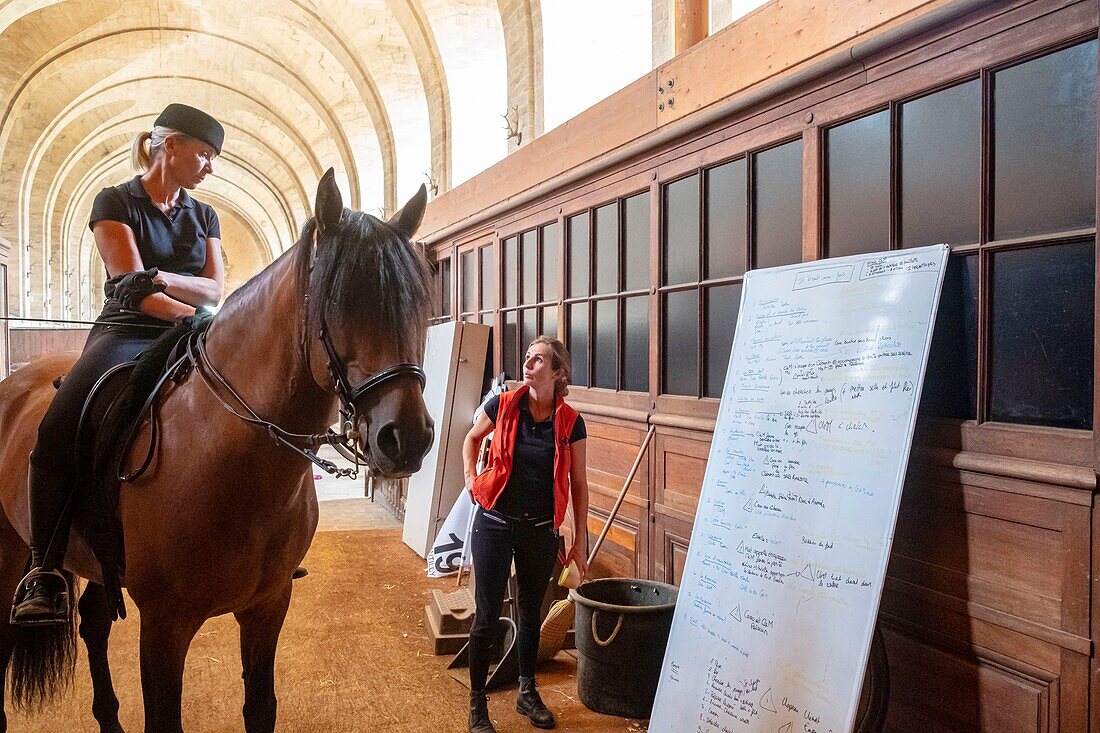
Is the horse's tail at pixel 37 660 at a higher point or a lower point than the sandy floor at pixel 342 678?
higher

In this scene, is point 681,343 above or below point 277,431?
above

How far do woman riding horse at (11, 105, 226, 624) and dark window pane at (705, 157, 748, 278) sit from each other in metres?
2.31

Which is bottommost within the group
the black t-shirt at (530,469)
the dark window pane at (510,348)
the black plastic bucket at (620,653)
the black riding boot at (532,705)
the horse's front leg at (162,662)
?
the black riding boot at (532,705)

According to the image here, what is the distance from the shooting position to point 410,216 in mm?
1812

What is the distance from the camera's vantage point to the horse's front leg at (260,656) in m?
2.16

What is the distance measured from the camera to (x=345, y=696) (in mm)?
3342

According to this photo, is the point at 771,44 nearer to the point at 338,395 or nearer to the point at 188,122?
the point at 188,122

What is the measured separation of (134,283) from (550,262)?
3.41 meters

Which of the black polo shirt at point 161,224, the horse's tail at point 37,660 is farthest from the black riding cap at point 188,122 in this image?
the horse's tail at point 37,660

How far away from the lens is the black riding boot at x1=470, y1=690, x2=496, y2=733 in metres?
2.93

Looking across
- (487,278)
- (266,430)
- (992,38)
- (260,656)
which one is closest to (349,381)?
(266,430)

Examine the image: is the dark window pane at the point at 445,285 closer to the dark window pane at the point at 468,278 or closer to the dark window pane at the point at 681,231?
the dark window pane at the point at 468,278

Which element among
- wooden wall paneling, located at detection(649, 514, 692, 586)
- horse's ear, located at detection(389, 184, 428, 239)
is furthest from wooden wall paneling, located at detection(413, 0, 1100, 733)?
horse's ear, located at detection(389, 184, 428, 239)

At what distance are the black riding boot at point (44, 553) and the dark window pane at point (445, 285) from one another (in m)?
5.65
